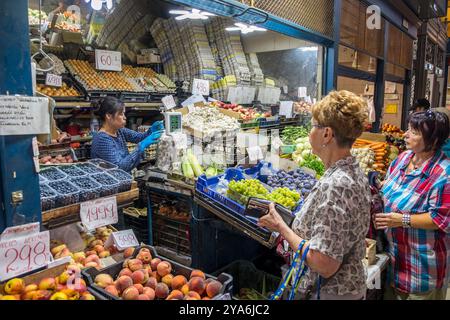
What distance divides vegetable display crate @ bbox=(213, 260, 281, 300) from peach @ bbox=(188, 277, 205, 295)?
3.78ft

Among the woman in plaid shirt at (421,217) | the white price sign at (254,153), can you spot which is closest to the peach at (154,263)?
the woman in plaid shirt at (421,217)

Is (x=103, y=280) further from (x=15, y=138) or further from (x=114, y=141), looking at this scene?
(x=114, y=141)

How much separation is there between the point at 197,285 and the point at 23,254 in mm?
818

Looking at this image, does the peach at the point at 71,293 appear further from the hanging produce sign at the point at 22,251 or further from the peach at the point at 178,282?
the peach at the point at 178,282

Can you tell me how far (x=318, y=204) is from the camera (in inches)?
63.3

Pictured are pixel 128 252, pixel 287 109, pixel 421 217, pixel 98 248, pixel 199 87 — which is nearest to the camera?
pixel 128 252

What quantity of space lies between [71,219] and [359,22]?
5.35 m

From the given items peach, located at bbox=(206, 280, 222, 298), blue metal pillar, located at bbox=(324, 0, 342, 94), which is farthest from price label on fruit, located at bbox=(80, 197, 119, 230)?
blue metal pillar, located at bbox=(324, 0, 342, 94)

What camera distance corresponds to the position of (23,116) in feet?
5.84

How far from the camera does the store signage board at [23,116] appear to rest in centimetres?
171

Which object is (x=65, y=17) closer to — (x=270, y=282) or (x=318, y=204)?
(x=270, y=282)

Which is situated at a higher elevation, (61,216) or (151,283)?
(61,216)

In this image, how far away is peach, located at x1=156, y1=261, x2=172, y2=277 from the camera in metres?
1.95

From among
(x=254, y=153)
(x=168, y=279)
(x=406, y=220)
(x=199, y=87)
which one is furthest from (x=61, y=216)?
(x=199, y=87)
